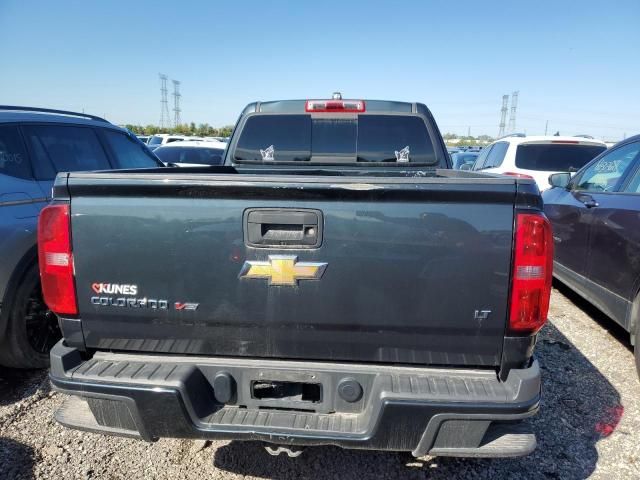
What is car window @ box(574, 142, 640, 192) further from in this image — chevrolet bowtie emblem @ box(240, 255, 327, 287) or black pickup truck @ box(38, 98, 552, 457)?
chevrolet bowtie emblem @ box(240, 255, 327, 287)

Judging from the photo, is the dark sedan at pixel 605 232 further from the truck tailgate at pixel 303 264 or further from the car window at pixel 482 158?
the car window at pixel 482 158

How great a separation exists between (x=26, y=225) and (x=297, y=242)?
251 cm

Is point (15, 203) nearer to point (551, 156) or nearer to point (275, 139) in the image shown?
point (275, 139)

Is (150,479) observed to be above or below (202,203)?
below

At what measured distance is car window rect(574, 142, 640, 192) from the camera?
159 inches

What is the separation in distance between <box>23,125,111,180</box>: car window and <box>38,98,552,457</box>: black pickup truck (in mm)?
2162

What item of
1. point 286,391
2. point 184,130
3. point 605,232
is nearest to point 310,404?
point 286,391

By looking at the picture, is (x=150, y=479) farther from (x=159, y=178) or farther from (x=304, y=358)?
(x=159, y=178)

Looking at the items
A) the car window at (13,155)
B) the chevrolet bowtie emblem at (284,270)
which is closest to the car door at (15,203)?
the car window at (13,155)

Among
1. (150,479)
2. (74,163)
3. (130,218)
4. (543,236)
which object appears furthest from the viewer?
(74,163)

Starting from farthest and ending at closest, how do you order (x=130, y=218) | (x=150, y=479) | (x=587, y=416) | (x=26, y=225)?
(x=26, y=225) → (x=587, y=416) → (x=150, y=479) → (x=130, y=218)

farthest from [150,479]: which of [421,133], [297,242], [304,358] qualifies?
[421,133]

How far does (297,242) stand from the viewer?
1.85m

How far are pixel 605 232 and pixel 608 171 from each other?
0.82m
